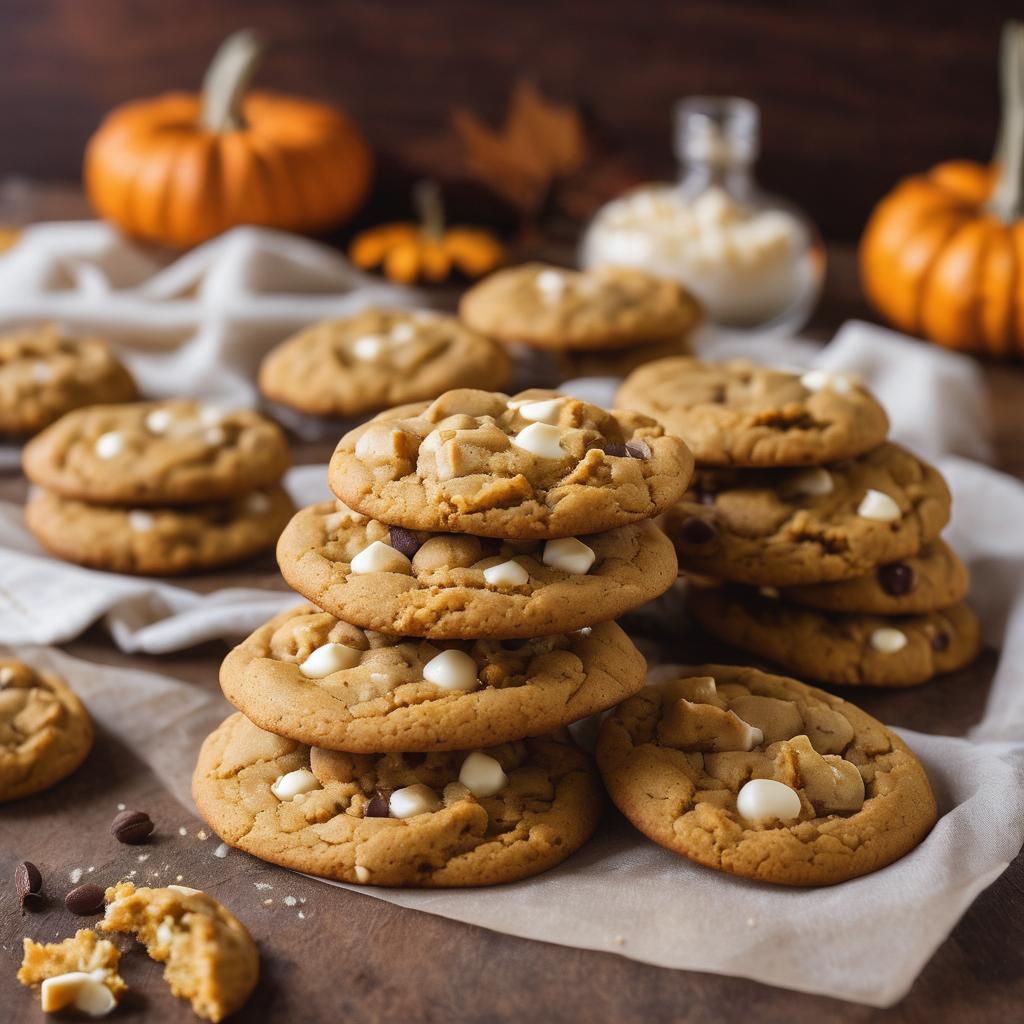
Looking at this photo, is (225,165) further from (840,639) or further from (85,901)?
(85,901)

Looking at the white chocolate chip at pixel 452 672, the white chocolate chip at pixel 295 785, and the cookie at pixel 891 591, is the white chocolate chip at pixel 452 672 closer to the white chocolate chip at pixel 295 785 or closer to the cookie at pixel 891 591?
the white chocolate chip at pixel 295 785

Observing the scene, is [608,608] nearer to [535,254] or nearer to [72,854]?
[72,854]

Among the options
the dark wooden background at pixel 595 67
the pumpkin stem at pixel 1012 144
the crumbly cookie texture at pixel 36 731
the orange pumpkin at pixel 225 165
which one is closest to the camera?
the crumbly cookie texture at pixel 36 731

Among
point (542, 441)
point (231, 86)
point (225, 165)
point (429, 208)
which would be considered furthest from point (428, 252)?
point (542, 441)

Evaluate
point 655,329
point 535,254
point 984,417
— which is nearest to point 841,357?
point 984,417

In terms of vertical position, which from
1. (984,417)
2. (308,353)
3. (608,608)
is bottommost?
(984,417)

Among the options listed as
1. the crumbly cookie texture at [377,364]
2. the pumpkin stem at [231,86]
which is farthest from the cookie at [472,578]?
the pumpkin stem at [231,86]

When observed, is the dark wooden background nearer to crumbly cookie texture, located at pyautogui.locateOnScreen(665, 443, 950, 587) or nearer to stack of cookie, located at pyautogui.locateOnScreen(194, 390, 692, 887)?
crumbly cookie texture, located at pyautogui.locateOnScreen(665, 443, 950, 587)
